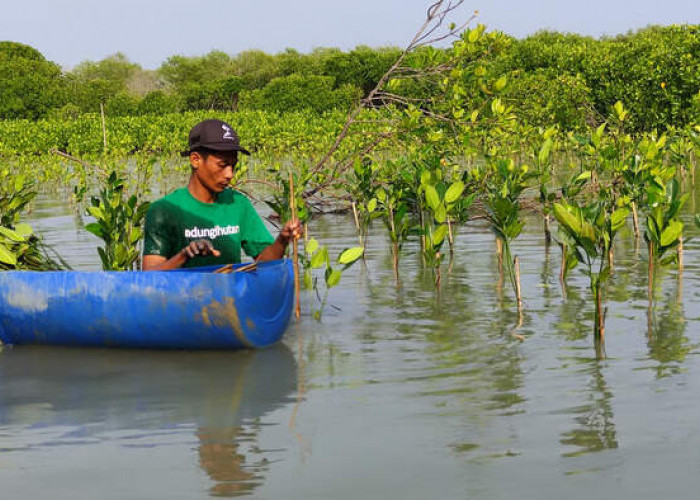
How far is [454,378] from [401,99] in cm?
480

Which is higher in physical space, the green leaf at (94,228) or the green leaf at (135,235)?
the green leaf at (94,228)

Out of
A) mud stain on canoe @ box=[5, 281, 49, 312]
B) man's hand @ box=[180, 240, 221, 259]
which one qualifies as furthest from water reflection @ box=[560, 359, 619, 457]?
mud stain on canoe @ box=[5, 281, 49, 312]

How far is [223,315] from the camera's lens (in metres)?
6.10

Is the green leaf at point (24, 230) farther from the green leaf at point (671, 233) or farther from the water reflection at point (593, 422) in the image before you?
the green leaf at point (671, 233)

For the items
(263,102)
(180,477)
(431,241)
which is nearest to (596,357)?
(431,241)

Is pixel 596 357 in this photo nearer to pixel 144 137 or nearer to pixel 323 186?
pixel 323 186

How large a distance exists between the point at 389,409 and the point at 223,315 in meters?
1.40

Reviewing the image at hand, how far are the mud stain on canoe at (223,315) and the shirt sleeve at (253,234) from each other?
0.47 metres

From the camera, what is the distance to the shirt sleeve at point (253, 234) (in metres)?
6.43

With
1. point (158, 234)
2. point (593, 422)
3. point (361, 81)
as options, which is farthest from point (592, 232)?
point (361, 81)

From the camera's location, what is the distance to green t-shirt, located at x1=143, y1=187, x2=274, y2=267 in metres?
6.24

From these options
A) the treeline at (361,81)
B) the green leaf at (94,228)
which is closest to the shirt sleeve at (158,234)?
the green leaf at (94,228)

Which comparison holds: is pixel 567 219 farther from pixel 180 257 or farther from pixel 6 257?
pixel 6 257

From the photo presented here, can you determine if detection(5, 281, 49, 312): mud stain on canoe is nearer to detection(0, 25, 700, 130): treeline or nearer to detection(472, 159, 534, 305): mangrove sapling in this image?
detection(472, 159, 534, 305): mangrove sapling
